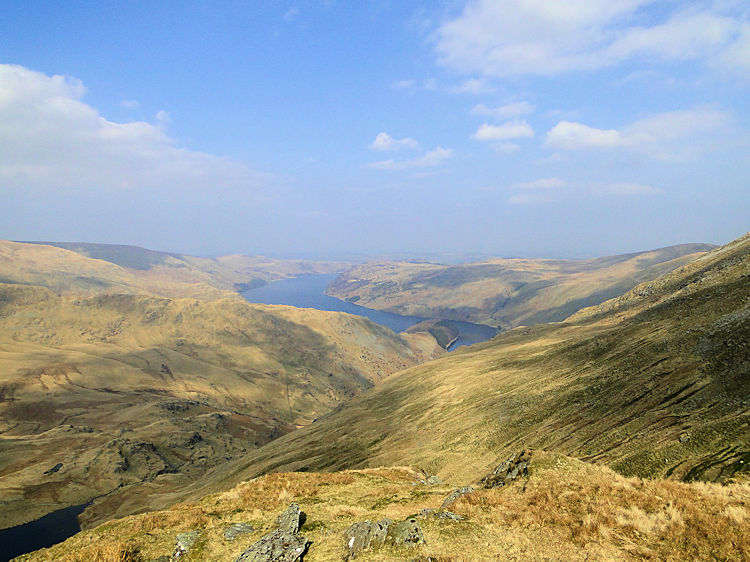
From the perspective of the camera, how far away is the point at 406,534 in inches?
743

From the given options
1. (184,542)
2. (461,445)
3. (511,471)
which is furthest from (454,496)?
(461,445)

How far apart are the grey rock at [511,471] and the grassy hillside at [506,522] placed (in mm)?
797

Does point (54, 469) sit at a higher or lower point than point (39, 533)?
higher

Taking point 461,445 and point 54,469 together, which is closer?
point 461,445

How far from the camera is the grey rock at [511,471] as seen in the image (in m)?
27.9

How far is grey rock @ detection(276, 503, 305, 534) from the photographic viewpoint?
21.5 metres

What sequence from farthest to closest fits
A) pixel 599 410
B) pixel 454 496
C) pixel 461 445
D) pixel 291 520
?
pixel 461 445
pixel 599 410
pixel 454 496
pixel 291 520

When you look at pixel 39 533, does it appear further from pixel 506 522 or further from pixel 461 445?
pixel 506 522

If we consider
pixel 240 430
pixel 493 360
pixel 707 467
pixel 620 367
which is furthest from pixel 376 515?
pixel 240 430

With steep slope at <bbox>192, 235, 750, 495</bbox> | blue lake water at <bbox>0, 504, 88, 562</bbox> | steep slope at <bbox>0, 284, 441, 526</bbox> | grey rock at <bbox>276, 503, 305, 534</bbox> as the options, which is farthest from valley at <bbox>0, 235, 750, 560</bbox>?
blue lake water at <bbox>0, 504, 88, 562</bbox>

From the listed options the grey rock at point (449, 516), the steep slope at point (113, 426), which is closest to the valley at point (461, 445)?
the grey rock at point (449, 516)

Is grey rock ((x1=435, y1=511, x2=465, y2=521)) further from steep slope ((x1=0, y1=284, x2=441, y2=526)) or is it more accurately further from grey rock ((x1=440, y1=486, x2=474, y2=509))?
steep slope ((x1=0, y1=284, x2=441, y2=526))

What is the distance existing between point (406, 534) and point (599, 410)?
38.6 metres

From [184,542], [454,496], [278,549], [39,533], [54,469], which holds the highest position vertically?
[278,549]
